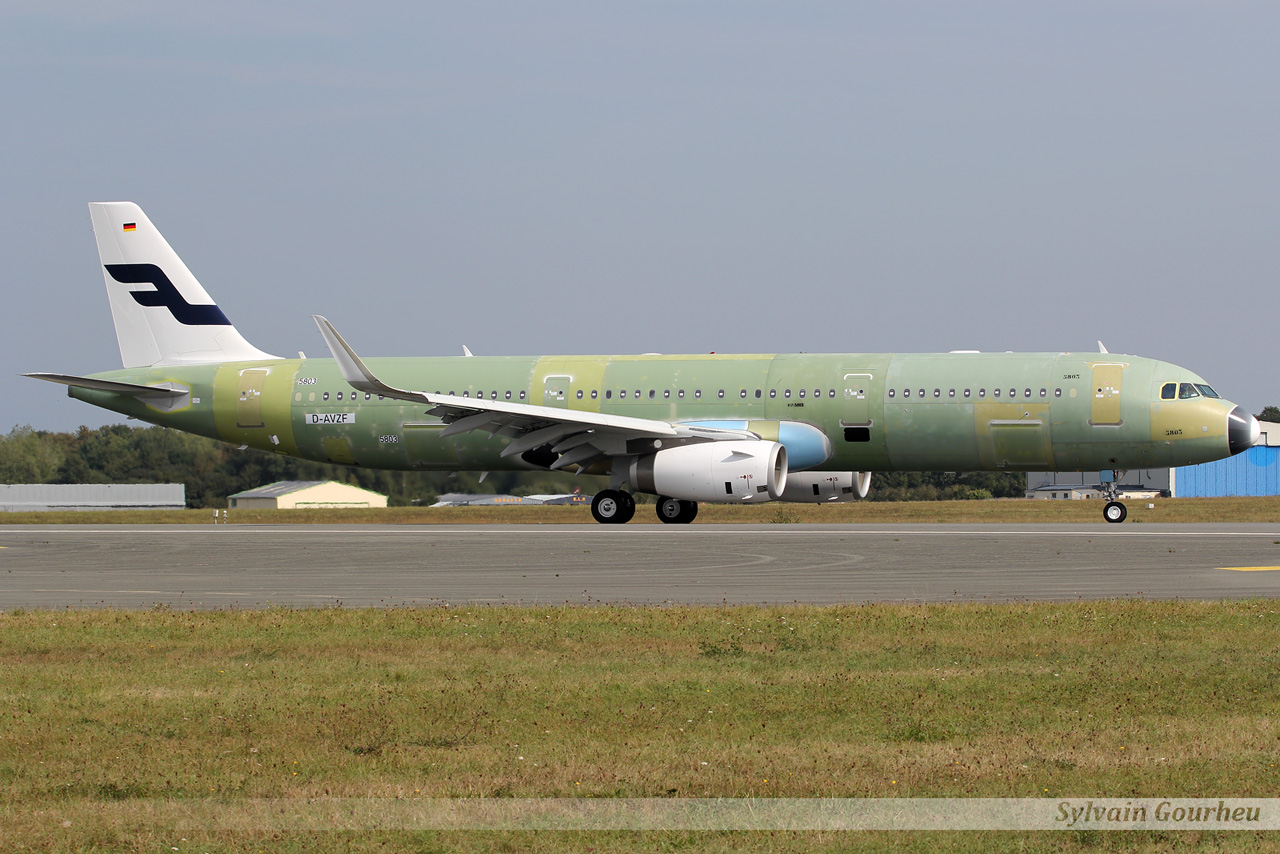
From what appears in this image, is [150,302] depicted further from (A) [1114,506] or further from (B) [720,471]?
(A) [1114,506]

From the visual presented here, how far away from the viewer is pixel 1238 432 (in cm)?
3064

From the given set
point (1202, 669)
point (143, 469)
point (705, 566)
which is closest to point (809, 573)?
point (705, 566)

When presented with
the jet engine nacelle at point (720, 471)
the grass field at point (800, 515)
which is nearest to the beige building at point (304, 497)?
the grass field at point (800, 515)

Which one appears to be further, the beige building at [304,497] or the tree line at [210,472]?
the beige building at [304,497]

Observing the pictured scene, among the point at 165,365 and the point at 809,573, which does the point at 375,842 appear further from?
the point at 165,365

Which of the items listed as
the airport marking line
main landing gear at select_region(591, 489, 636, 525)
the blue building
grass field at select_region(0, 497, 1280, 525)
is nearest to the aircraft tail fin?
grass field at select_region(0, 497, 1280, 525)

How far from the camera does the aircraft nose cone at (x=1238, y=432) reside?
30562mm

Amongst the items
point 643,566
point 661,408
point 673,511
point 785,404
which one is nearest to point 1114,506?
point 785,404

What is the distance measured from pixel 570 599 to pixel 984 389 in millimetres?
18072

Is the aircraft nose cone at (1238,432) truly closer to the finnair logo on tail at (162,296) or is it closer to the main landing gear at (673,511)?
the main landing gear at (673,511)

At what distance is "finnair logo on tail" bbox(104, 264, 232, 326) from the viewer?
38.5 m

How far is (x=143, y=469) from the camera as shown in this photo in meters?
56.5

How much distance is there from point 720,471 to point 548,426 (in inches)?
184

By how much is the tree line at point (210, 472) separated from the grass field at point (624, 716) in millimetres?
22284
